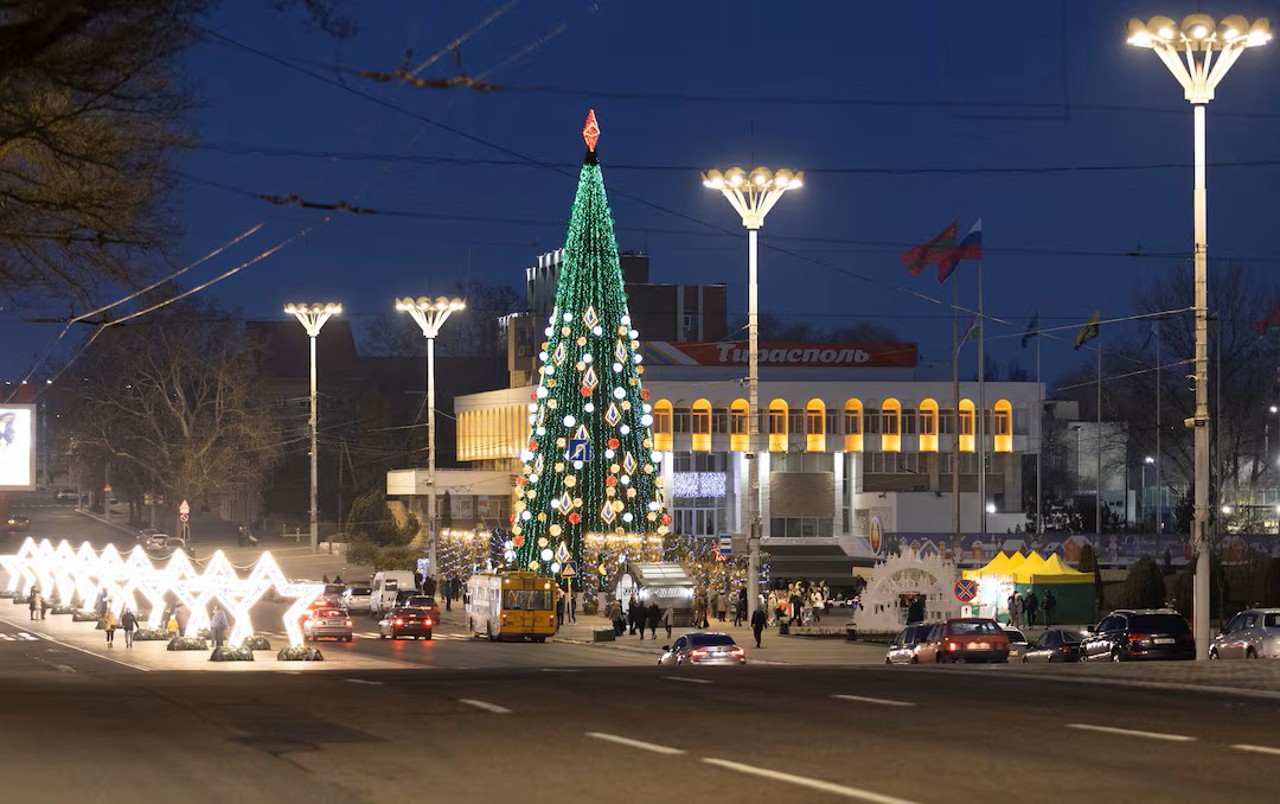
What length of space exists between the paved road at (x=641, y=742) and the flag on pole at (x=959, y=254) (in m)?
47.5

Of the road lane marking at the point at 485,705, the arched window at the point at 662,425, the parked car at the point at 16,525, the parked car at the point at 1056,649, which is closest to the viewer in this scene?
the road lane marking at the point at 485,705

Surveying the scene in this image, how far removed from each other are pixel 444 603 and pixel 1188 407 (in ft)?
136

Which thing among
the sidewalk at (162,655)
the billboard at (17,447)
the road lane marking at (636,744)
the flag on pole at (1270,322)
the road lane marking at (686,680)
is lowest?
the sidewalk at (162,655)

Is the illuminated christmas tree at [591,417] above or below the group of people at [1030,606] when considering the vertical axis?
above

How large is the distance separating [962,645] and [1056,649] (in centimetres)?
417

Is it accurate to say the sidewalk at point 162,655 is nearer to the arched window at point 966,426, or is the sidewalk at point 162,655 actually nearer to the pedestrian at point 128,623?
the pedestrian at point 128,623

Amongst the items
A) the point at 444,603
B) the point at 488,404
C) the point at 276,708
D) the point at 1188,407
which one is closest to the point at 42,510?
the point at 488,404

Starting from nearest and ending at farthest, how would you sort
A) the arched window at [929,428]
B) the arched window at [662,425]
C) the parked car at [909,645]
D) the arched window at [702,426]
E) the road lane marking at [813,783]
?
the road lane marking at [813,783], the parked car at [909,645], the arched window at [662,425], the arched window at [702,426], the arched window at [929,428]

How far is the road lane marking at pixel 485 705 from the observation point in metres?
19.8

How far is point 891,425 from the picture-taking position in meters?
106

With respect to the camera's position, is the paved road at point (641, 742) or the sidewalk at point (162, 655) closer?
the paved road at point (641, 742)

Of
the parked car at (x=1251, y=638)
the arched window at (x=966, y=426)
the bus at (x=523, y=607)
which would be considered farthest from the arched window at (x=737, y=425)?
the parked car at (x=1251, y=638)

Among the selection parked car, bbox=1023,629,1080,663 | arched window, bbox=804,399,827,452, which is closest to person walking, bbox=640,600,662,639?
parked car, bbox=1023,629,1080,663

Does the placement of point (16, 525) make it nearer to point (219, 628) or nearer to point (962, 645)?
point (219, 628)
